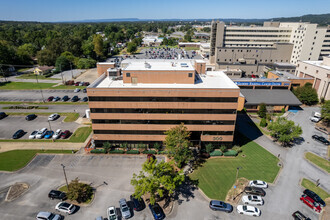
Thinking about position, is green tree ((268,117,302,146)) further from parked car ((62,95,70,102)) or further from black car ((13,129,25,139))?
parked car ((62,95,70,102))

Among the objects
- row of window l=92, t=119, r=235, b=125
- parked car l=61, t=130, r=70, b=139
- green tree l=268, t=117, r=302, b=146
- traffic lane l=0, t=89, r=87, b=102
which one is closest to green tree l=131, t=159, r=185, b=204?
row of window l=92, t=119, r=235, b=125

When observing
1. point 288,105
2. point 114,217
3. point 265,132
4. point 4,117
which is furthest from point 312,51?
Answer: point 4,117

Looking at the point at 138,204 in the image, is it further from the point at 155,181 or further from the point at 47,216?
the point at 47,216

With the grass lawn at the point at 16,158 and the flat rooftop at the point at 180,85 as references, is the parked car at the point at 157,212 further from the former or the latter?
the grass lawn at the point at 16,158

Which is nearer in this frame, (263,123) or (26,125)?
(263,123)

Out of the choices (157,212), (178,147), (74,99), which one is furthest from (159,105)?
(74,99)
